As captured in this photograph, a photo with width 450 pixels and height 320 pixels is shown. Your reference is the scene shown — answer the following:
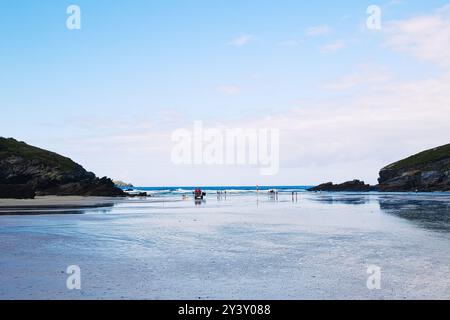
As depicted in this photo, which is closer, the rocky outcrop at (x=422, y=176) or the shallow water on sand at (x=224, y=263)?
the shallow water on sand at (x=224, y=263)

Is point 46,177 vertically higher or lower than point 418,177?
lower

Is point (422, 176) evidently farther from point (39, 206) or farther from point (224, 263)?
point (224, 263)

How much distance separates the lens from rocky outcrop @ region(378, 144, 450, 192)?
14425cm

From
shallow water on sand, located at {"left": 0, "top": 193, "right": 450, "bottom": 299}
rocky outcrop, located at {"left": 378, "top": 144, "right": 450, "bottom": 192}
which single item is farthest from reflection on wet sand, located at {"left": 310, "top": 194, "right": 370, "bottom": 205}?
rocky outcrop, located at {"left": 378, "top": 144, "right": 450, "bottom": 192}

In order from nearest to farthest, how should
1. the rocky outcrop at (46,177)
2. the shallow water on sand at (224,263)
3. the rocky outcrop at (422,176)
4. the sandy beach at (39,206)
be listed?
the shallow water on sand at (224,263), the sandy beach at (39,206), the rocky outcrop at (46,177), the rocky outcrop at (422,176)

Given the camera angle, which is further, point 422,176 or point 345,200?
point 422,176

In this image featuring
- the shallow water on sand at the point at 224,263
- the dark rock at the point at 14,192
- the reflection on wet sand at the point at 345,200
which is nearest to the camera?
the shallow water on sand at the point at 224,263

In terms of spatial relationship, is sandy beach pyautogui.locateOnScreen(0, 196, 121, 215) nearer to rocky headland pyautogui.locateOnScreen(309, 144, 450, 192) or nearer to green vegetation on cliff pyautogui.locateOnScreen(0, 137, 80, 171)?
green vegetation on cliff pyautogui.locateOnScreen(0, 137, 80, 171)

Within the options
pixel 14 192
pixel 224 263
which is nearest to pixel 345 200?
pixel 14 192

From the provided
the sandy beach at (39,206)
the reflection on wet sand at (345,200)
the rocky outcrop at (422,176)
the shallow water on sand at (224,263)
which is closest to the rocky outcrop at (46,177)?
the sandy beach at (39,206)

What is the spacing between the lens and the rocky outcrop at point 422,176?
5679 inches

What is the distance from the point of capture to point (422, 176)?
152375 millimetres

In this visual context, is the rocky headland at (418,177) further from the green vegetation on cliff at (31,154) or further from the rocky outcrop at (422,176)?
the green vegetation on cliff at (31,154)
